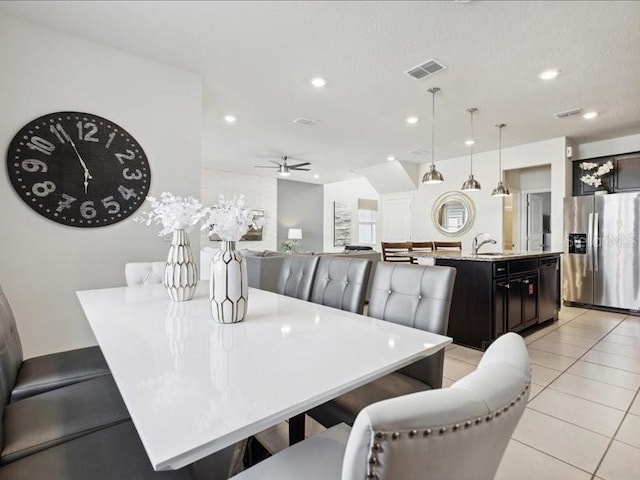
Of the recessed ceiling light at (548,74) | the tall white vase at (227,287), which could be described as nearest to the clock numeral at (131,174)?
the tall white vase at (227,287)

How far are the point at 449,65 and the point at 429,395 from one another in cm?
336

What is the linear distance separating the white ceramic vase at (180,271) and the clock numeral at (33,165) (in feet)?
5.18

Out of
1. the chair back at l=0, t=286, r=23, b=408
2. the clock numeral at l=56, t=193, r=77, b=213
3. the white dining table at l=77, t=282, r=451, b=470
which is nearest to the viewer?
the white dining table at l=77, t=282, r=451, b=470

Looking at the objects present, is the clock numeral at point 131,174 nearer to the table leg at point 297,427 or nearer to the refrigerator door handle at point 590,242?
the table leg at point 297,427

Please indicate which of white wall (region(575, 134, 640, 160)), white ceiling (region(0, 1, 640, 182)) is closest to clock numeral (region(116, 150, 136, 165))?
white ceiling (region(0, 1, 640, 182))

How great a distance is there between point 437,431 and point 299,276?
187 cm

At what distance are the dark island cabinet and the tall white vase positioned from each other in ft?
8.63

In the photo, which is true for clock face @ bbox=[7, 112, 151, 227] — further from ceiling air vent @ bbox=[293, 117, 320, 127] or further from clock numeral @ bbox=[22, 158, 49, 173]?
ceiling air vent @ bbox=[293, 117, 320, 127]

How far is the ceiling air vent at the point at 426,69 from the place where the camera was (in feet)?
9.80

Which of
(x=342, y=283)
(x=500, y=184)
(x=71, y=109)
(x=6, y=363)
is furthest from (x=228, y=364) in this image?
(x=500, y=184)

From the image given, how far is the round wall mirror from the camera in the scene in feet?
21.1

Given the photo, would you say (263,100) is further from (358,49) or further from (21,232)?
(21,232)

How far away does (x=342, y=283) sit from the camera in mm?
1936

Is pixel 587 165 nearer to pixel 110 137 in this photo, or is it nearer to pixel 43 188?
pixel 110 137
